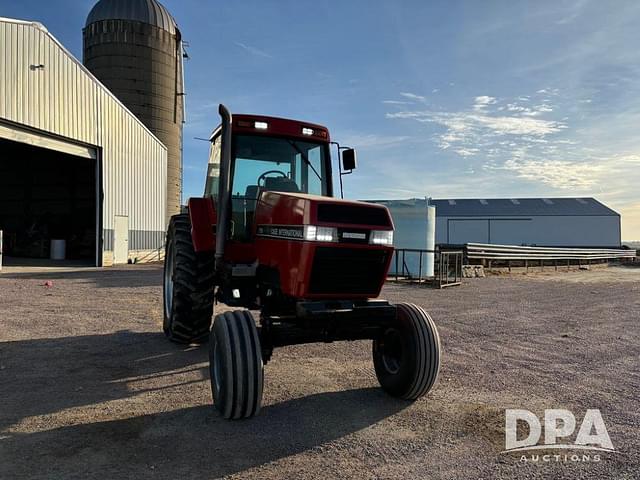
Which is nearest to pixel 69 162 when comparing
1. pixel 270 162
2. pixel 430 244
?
pixel 430 244

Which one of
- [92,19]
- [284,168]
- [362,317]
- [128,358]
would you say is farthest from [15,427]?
[92,19]

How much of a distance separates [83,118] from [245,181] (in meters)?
14.5

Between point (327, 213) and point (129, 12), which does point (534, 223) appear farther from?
point (327, 213)

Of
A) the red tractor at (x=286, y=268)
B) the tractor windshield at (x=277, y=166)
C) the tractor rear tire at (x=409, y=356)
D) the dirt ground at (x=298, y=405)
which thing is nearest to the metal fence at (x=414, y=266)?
the dirt ground at (x=298, y=405)

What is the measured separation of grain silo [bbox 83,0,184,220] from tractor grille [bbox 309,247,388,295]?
22.2 meters

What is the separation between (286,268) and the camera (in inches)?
174

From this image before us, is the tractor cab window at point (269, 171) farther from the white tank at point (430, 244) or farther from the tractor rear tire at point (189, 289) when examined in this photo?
the white tank at point (430, 244)

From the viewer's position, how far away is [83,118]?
17.4m

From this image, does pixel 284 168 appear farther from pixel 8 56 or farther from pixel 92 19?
pixel 92 19

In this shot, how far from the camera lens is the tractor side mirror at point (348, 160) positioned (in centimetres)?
559

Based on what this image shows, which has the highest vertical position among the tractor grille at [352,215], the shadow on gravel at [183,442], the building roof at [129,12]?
the building roof at [129,12]

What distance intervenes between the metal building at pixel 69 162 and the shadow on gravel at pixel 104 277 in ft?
7.75
